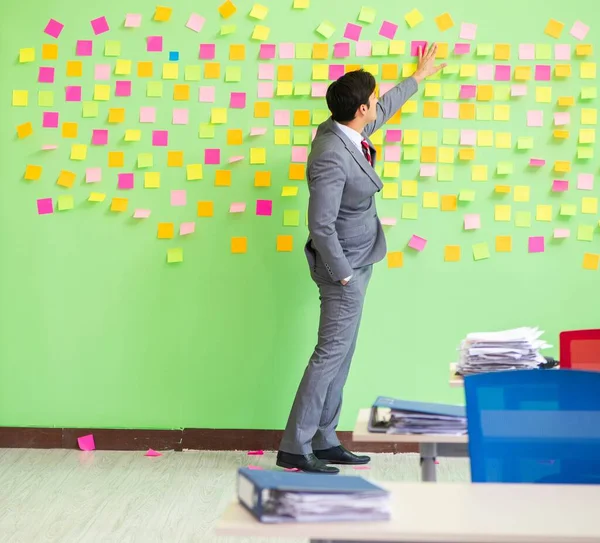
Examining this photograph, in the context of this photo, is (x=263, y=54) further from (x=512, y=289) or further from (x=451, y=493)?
(x=451, y=493)

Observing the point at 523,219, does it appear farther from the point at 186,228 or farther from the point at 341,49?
the point at 186,228

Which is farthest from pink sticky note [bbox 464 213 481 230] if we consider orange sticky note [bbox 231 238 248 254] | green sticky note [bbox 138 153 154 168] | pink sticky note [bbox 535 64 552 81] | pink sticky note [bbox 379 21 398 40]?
green sticky note [bbox 138 153 154 168]

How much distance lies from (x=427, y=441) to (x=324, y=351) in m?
1.83

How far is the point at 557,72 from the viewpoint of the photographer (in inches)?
171

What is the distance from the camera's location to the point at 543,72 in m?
4.36

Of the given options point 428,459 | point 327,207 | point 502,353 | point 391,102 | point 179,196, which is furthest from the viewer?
point 179,196

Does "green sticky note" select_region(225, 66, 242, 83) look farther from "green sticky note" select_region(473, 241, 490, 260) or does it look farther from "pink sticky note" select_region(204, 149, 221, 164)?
"green sticky note" select_region(473, 241, 490, 260)

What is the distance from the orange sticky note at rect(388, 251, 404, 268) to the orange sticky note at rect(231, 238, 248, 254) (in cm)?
68

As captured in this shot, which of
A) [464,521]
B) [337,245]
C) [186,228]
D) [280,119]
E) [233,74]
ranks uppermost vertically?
[233,74]

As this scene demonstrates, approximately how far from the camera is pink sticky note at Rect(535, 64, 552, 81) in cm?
435

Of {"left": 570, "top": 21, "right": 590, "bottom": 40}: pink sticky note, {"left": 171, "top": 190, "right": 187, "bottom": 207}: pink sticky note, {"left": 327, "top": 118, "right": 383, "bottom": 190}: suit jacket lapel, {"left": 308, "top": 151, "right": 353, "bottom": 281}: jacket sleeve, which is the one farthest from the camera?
{"left": 171, "top": 190, "right": 187, "bottom": 207}: pink sticky note

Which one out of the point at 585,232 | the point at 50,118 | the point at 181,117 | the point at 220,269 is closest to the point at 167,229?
the point at 220,269

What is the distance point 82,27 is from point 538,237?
2.38m

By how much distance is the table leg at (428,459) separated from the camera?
7.77 ft
